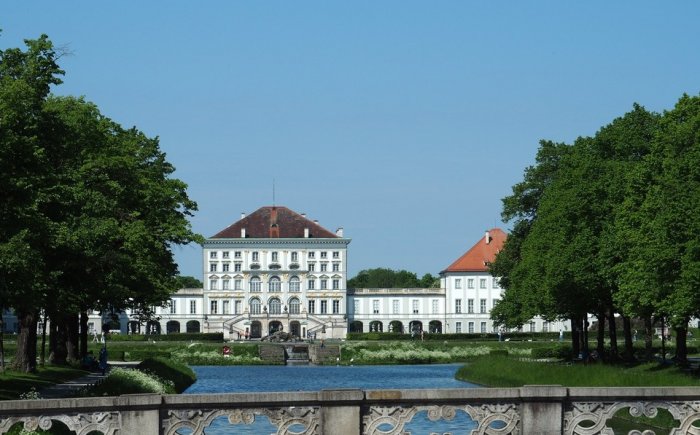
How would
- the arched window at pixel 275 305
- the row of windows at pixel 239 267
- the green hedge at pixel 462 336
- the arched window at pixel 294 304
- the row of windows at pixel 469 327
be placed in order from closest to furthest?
the green hedge at pixel 462 336 → the arched window at pixel 294 304 → the arched window at pixel 275 305 → the row of windows at pixel 239 267 → the row of windows at pixel 469 327

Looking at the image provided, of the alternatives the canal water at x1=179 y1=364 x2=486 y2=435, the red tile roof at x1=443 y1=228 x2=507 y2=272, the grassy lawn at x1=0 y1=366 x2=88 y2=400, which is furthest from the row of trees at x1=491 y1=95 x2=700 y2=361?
the red tile roof at x1=443 y1=228 x2=507 y2=272

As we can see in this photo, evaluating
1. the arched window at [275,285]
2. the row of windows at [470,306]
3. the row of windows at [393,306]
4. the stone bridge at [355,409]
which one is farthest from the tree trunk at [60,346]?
the row of windows at [470,306]

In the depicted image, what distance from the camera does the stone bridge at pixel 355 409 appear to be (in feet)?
54.5

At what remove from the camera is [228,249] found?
17088 centimetres

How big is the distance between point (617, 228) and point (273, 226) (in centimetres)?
12006

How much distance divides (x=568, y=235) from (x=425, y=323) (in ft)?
373

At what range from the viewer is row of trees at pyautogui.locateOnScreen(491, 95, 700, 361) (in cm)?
4328

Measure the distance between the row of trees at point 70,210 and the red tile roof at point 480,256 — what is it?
108060 millimetres

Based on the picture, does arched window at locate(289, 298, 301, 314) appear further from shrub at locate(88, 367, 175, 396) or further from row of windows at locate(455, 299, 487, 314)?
shrub at locate(88, 367, 175, 396)

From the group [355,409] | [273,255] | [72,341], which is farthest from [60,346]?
[273,255]

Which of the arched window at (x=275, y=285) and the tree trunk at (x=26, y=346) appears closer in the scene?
the tree trunk at (x=26, y=346)

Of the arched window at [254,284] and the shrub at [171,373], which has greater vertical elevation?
the arched window at [254,284]

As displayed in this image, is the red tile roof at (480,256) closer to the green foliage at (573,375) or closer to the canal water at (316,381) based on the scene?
the canal water at (316,381)

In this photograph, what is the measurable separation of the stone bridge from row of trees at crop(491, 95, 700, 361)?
24.5 metres
